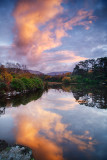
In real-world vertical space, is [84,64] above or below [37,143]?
above

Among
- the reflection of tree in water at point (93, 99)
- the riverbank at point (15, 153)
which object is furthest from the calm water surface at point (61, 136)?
the reflection of tree in water at point (93, 99)

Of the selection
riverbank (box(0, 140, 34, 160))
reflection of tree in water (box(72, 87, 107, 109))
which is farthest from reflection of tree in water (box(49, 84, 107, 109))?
riverbank (box(0, 140, 34, 160))

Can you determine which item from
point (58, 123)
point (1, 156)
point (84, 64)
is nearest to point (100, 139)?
point (58, 123)

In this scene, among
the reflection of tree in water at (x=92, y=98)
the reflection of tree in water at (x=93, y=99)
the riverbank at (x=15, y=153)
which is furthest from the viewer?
the reflection of tree in water at (x=92, y=98)

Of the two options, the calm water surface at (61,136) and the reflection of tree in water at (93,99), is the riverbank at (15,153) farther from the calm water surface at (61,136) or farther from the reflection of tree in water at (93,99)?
the reflection of tree in water at (93,99)

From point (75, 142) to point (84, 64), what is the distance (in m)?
57.5

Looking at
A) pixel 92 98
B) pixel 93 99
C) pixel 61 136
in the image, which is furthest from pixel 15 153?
pixel 92 98

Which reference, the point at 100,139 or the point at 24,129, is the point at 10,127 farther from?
the point at 100,139

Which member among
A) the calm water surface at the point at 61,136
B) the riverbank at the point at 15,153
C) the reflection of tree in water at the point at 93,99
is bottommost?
the calm water surface at the point at 61,136

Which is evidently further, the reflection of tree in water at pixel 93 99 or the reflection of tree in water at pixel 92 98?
the reflection of tree in water at pixel 92 98

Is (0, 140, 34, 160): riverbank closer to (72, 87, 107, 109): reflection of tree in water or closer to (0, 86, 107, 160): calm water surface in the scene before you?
A: (0, 86, 107, 160): calm water surface

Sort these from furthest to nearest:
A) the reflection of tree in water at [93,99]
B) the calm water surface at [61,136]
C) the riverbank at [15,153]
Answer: the reflection of tree in water at [93,99], the calm water surface at [61,136], the riverbank at [15,153]

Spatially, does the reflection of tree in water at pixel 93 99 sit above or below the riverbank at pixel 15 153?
below

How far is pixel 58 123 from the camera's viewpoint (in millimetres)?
5922
